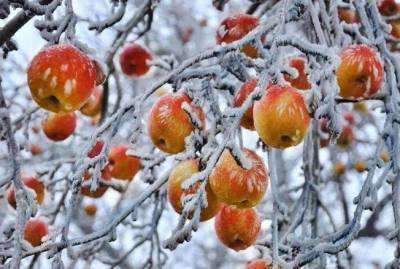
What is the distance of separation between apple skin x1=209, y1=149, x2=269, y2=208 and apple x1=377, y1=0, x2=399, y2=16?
1722 millimetres

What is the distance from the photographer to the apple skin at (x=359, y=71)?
5.72 feet

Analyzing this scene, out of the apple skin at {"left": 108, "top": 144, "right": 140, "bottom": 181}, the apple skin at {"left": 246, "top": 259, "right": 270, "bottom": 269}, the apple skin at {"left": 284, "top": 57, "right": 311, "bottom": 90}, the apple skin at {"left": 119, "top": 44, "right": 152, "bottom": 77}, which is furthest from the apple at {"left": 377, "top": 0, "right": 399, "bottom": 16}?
the apple skin at {"left": 246, "top": 259, "right": 270, "bottom": 269}

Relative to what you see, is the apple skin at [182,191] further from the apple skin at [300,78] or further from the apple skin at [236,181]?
the apple skin at [300,78]

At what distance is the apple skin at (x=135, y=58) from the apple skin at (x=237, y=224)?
1594 millimetres

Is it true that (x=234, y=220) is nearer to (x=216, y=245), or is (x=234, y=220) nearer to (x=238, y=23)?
(x=238, y=23)

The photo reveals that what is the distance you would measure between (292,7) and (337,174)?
312 cm

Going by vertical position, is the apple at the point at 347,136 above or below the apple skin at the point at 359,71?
below

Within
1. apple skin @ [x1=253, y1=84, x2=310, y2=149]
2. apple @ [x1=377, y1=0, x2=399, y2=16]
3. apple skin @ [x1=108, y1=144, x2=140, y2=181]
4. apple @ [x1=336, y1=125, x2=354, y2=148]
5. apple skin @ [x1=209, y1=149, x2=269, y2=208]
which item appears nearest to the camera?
apple skin @ [x1=253, y1=84, x2=310, y2=149]

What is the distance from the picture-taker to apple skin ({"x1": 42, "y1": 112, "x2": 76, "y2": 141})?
9.49 feet

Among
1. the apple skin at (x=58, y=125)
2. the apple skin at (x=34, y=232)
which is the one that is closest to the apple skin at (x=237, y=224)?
the apple skin at (x=34, y=232)

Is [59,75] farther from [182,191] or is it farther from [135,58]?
[135,58]

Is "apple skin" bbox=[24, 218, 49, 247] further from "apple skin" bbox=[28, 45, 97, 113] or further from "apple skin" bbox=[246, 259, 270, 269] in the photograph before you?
"apple skin" bbox=[28, 45, 97, 113]

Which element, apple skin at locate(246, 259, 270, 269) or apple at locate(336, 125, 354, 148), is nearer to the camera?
apple skin at locate(246, 259, 270, 269)

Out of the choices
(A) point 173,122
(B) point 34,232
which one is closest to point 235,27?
(A) point 173,122
